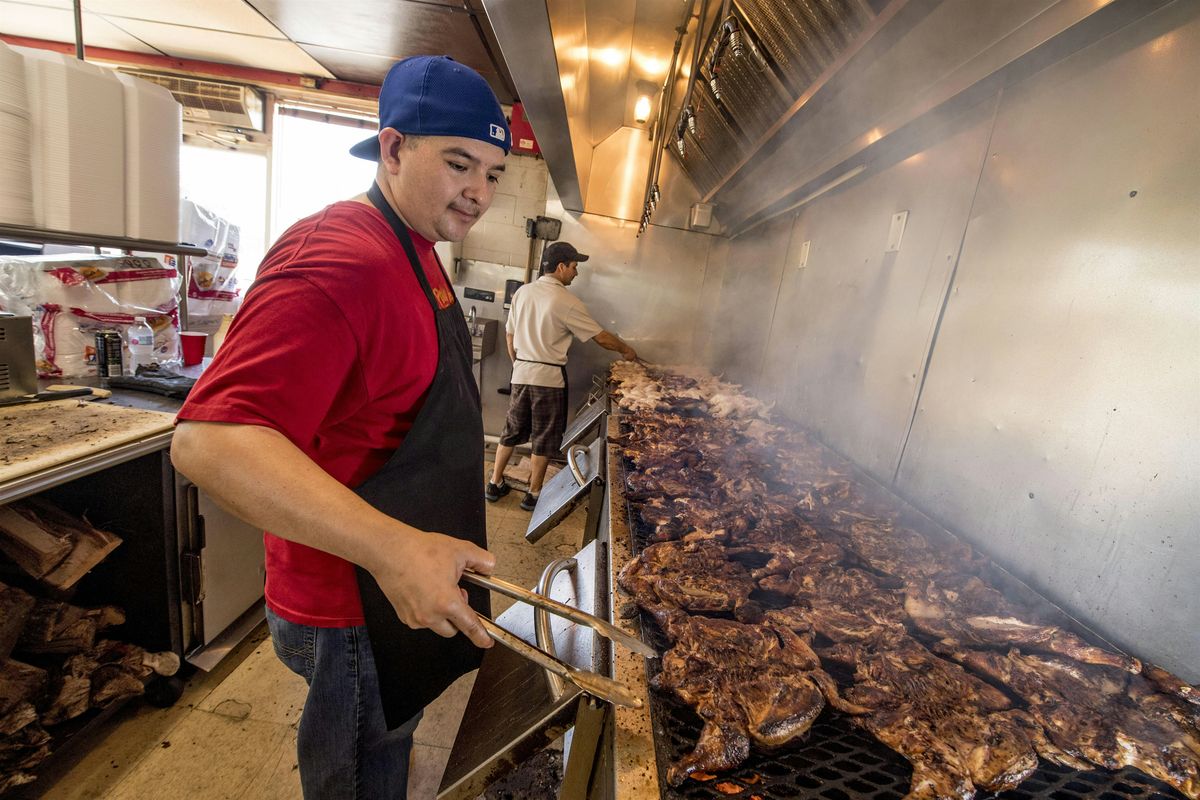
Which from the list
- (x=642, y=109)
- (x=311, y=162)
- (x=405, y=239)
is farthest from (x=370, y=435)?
(x=311, y=162)

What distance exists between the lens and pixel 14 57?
2.19m

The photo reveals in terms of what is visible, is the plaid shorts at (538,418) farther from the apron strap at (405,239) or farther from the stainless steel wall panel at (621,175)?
the apron strap at (405,239)

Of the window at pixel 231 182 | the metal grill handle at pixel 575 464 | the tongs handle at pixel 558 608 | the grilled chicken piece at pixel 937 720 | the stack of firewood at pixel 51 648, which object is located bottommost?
the stack of firewood at pixel 51 648

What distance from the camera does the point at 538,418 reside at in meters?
5.42

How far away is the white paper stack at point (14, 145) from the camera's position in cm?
217

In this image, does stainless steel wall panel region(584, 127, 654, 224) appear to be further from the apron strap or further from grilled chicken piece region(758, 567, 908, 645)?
grilled chicken piece region(758, 567, 908, 645)

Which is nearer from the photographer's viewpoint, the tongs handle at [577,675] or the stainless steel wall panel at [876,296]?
the tongs handle at [577,675]

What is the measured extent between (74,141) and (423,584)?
3.11 metres

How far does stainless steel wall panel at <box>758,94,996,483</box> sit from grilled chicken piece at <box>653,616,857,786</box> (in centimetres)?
156

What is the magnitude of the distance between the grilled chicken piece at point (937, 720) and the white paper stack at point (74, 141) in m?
3.78

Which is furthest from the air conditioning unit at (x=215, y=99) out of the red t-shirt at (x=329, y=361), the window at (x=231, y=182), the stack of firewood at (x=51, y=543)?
the red t-shirt at (x=329, y=361)

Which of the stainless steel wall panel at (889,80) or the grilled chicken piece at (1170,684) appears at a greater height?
Result: the stainless steel wall panel at (889,80)

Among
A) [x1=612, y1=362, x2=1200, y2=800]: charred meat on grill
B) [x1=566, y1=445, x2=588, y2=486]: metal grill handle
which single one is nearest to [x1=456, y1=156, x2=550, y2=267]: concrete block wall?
[x1=566, y1=445, x2=588, y2=486]: metal grill handle

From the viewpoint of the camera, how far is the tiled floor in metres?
2.10
